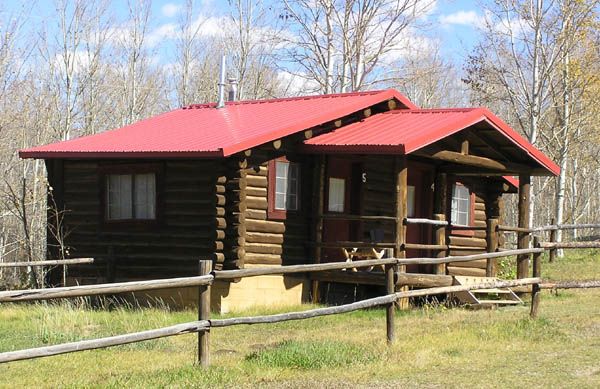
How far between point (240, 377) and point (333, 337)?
11.8 feet

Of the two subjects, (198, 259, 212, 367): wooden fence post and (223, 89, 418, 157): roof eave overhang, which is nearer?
(198, 259, 212, 367): wooden fence post

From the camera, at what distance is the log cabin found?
16.9m

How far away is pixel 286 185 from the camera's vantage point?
17922mm

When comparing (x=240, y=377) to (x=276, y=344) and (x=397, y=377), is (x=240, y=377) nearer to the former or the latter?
(x=397, y=377)

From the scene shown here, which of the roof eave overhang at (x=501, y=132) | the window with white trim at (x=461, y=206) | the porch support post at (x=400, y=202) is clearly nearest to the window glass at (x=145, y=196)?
the porch support post at (x=400, y=202)

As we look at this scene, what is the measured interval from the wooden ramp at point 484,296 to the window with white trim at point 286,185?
3516 millimetres

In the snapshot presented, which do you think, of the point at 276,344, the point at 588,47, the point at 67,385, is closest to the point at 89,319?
the point at 276,344

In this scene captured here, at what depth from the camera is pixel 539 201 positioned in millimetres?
55594

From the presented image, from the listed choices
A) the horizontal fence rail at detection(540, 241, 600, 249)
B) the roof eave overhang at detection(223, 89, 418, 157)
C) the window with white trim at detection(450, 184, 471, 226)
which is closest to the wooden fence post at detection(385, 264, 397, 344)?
the roof eave overhang at detection(223, 89, 418, 157)

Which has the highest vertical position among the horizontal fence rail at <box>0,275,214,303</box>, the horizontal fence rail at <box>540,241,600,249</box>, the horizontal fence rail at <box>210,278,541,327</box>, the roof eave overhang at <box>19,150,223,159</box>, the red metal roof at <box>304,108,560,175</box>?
the red metal roof at <box>304,108,560,175</box>

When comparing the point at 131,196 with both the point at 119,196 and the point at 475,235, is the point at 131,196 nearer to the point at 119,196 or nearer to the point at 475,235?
the point at 119,196

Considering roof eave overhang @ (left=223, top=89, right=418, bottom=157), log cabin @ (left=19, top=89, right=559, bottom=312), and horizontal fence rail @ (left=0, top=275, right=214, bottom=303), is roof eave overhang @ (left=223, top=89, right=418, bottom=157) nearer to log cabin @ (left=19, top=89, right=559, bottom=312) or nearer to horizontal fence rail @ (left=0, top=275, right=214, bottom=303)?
log cabin @ (left=19, top=89, right=559, bottom=312)

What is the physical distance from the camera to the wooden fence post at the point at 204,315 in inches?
401

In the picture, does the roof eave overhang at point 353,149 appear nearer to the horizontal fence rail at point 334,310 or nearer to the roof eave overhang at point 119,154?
the roof eave overhang at point 119,154
